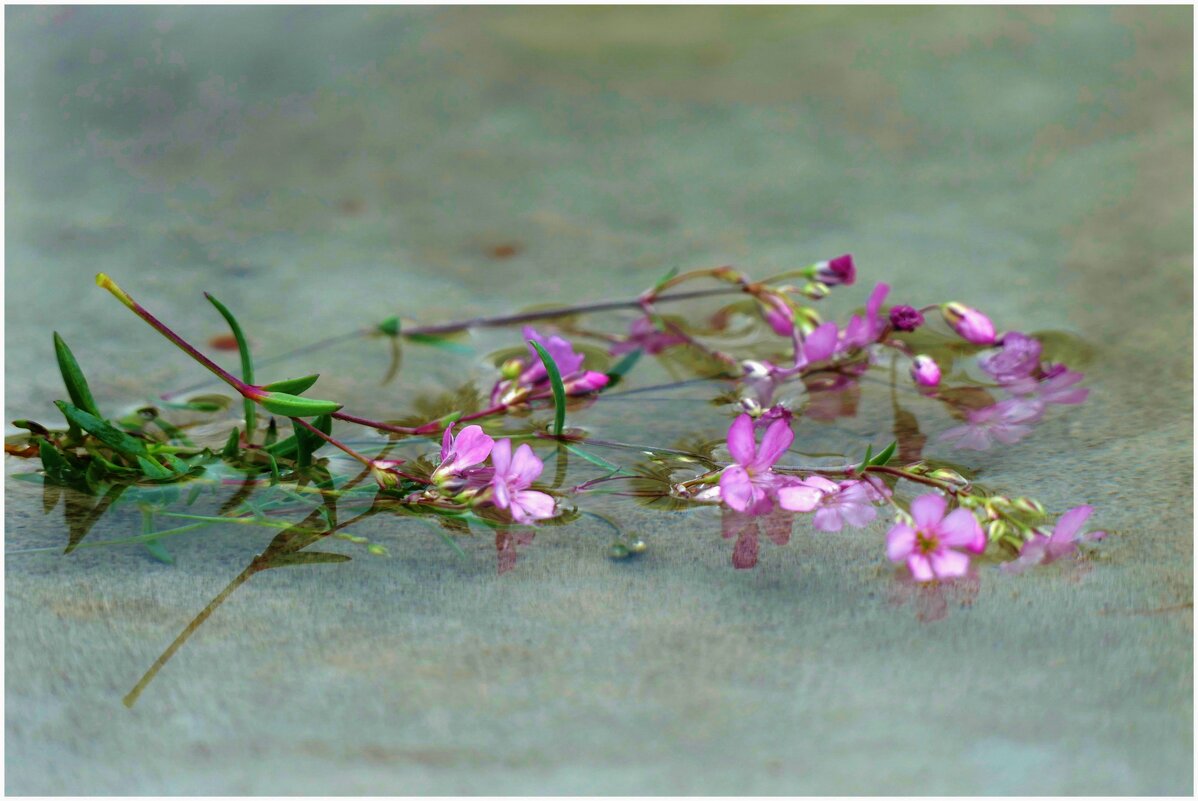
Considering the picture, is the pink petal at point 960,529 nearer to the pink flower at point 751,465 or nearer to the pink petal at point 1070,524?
the pink petal at point 1070,524

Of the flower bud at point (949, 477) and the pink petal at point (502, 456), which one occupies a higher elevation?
the pink petal at point (502, 456)

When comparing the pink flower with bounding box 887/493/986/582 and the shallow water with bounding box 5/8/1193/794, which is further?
the pink flower with bounding box 887/493/986/582

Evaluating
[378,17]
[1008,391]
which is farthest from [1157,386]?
[378,17]

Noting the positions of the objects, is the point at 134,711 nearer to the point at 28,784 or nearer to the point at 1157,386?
the point at 28,784

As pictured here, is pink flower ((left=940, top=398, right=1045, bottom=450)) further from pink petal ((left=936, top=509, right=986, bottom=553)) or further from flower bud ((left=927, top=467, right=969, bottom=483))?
pink petal ((left=936, top=509, right=986, bottom=553))

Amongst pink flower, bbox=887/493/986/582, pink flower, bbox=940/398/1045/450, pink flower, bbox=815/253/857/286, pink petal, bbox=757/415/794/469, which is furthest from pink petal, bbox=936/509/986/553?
pink flower, bbox=815/253/857/286

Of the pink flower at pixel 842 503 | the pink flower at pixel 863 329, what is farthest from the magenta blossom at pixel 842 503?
the pink flower at pixel 863 329
